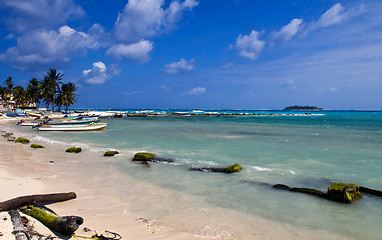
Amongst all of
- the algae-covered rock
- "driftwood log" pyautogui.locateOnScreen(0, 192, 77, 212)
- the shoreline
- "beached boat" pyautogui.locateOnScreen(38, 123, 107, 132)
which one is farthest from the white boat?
the algae-covered rock

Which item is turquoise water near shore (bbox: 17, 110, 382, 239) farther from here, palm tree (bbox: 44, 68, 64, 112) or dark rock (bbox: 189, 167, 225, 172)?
palm tree (bbox: 44, 68, 64, 112)

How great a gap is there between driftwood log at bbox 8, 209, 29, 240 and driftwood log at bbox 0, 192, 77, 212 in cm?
24

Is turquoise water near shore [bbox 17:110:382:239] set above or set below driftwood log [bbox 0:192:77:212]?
below

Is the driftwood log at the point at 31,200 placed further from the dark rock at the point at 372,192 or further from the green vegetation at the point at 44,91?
the green vegetation at the point at 44,91

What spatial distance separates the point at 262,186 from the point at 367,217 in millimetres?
3479

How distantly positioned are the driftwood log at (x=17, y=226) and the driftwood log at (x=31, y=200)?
24 centimetres

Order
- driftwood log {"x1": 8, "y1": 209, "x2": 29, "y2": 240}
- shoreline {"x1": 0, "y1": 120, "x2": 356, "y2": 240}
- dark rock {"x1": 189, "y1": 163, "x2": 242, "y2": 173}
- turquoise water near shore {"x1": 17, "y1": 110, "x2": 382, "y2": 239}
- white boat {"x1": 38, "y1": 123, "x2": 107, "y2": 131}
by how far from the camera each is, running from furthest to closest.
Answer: white boat {"x1": 38, "y1": 123, "x2": 107, "y2": 131}
dark rock {"x1": 189, "y1": 163, "x2": 242, "y2": 173}
turquoise water near shore {"x1": 17, "y1": 110, "x2": 382, "y2": 239}
shoreline {"x1": 0, "y1": 120, "x2": 356, "y2": 240}
driftwood log {"x1": 8, "y1": 209, "x2": 29, "y2": 240}

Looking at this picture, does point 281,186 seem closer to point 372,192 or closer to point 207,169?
point 372,192

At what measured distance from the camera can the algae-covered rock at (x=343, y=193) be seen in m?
8.14

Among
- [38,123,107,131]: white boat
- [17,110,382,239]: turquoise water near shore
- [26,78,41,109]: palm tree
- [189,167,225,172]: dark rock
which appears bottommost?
[17,110,382,239]: turquoise water near shore

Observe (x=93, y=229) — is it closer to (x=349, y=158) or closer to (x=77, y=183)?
(x=77, y=183)

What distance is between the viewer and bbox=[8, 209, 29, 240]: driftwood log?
4205mm

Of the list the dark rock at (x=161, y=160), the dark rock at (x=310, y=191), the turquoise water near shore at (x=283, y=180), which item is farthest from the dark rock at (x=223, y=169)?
the dark rock at (x=310, y=191)

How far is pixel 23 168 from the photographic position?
37.7 ft
